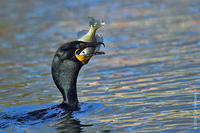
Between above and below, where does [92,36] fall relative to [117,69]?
above

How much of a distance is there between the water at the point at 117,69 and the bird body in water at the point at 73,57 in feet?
1.21

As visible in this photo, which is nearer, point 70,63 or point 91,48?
point 91,48

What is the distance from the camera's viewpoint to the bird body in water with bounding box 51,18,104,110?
746cm

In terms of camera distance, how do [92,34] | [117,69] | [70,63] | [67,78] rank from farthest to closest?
1. [117,69]
2. [67,78]
3. [70,63]
4. [92,34]

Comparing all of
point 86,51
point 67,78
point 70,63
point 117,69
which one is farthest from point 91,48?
point 117,69

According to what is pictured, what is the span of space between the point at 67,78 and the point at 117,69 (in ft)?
10.7

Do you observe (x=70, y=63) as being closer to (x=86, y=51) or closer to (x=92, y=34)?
(x=86, y=51)

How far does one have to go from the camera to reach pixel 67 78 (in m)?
7.77

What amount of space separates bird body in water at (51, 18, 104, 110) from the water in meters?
0.37

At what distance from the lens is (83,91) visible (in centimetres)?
928

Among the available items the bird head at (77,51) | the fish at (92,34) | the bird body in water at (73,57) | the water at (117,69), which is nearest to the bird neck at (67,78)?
the bird body in water at (73,57)

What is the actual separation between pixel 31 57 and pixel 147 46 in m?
2.92

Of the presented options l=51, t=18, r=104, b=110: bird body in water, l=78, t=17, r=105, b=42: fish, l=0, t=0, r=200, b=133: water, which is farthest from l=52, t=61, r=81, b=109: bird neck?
l=78, t=17, r=105, b=42: fish

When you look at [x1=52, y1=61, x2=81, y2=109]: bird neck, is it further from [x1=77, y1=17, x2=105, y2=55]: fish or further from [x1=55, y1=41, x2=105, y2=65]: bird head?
[x1=77, y1=17, x2=105, y2=55]: fish
